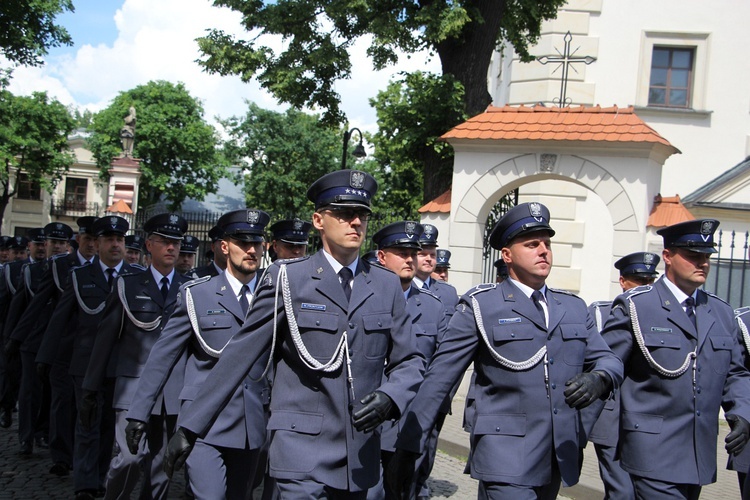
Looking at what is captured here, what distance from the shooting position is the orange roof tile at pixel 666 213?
12.4 meters

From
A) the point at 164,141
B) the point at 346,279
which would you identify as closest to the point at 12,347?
the point at 346,279

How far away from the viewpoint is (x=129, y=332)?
7082 mm

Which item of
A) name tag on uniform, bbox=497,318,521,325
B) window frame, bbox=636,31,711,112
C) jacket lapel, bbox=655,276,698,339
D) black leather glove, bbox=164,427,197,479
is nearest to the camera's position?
black leather glove, bbox=164,427,197,479

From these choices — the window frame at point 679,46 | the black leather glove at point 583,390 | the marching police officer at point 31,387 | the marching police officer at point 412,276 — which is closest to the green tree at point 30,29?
the marching police officer at point 31,387

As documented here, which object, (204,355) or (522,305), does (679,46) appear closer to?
(522,305)

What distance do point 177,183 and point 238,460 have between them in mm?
53003

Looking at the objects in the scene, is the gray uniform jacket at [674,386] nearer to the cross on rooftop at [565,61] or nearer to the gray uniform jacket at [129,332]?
the gray uniform jacket at [129,332]

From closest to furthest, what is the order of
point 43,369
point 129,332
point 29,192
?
point 129,332 < point 43,369 < point 29,192

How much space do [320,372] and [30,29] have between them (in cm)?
1288

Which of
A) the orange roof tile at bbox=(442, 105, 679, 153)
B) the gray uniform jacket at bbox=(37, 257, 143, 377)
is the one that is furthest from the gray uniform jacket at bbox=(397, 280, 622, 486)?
the orange roof tile at bbox=(442, 105, 679, 153)

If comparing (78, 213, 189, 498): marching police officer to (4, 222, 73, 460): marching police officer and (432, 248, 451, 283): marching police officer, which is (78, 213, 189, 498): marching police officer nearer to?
(4, 222, 73, 460): marching police officer

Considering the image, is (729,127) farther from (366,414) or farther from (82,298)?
(366,414)

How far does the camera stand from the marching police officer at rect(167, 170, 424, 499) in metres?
4.28

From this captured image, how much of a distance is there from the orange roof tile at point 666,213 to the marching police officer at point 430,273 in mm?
4455
